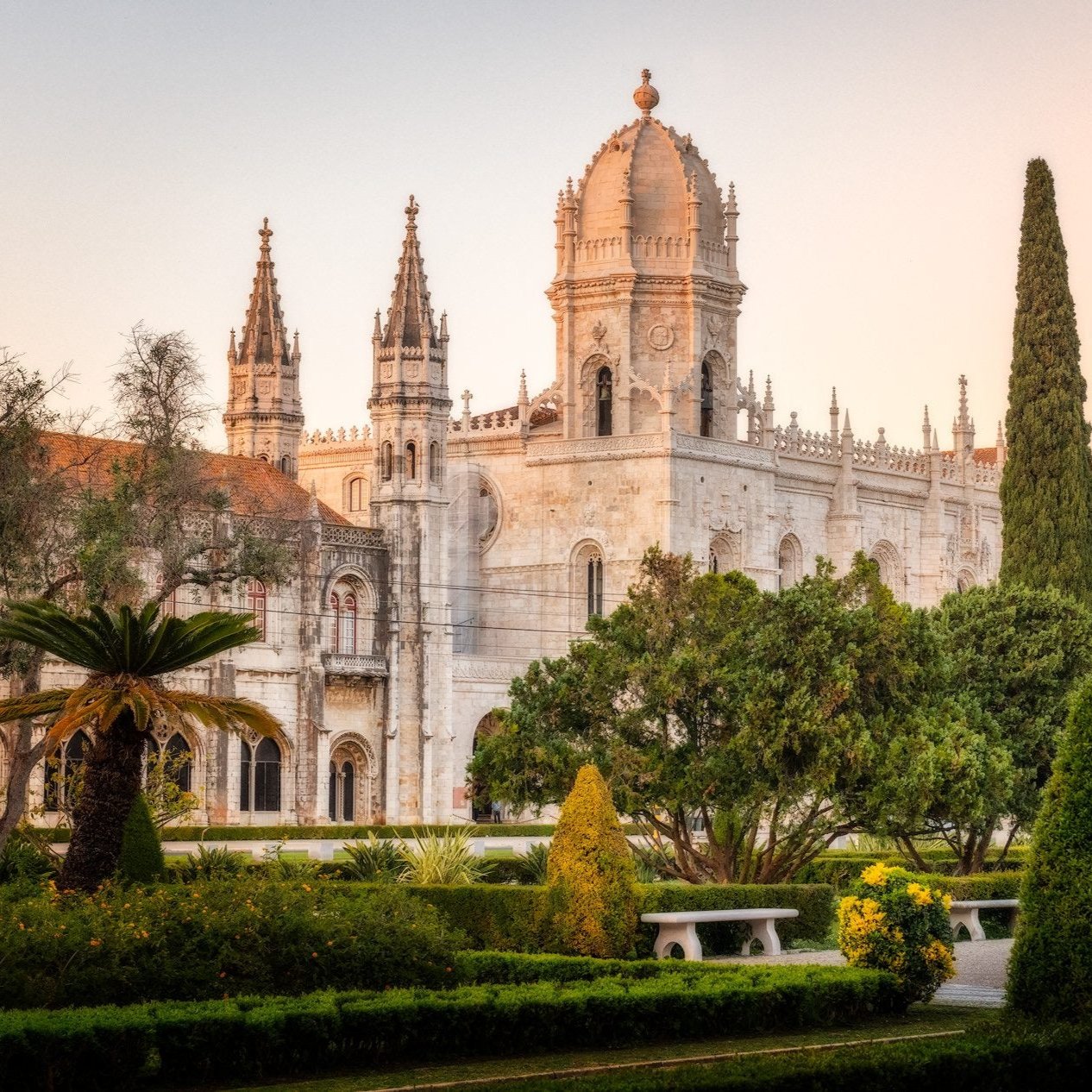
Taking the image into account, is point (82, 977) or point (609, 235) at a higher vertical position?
point (609, 235)

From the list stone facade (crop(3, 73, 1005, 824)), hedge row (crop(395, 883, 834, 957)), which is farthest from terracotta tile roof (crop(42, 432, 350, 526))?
hedge row (crop(395, 883, 834, 957))

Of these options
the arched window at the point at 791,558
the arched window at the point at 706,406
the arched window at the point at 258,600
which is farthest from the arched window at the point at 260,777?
the arched window at the point at 791,558

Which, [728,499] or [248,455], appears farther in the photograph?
[728,499]

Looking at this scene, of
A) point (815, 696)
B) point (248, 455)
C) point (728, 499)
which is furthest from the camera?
point (728, 499)

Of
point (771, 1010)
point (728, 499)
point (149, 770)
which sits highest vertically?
point (728, 499)

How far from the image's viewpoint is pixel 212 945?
1889 cm

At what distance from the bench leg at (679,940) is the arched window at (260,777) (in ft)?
97.8

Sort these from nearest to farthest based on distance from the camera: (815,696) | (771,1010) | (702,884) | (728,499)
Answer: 1. (771,1010)
2. (702,884)
3. (815,696)
4. (728,499)

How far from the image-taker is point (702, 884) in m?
28.1

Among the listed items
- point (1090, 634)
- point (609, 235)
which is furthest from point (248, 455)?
point (1090, 634)

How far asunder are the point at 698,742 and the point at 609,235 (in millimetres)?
38732

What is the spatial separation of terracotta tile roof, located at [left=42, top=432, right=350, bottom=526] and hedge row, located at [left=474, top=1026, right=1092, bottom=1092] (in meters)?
38.8

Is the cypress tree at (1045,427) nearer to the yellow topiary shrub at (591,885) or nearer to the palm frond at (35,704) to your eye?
the yellow topiary shrub at (591,885)

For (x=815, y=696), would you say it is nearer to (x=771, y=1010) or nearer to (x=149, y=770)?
(x=771, y=1010)
